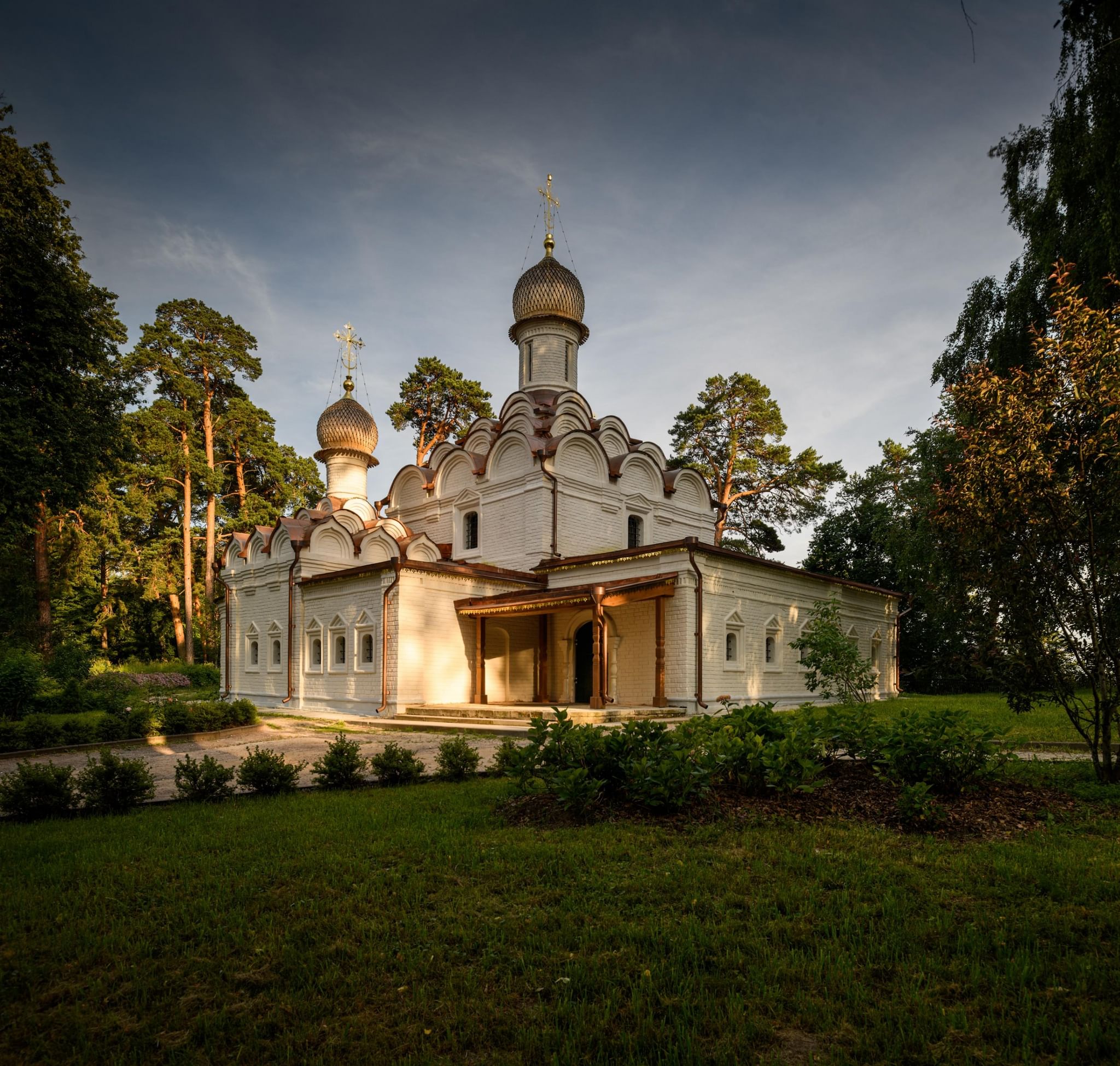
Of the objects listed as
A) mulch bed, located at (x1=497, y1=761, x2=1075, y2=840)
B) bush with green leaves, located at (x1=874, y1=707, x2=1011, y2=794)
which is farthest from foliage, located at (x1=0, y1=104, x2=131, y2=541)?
bush with green leaves, located at (x1=874, y1=707, x2=1011, y2=794)

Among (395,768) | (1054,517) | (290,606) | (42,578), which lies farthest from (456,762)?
(42,578)

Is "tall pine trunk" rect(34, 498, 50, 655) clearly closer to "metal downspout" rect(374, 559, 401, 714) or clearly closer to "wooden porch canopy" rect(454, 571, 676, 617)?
"metal downspout" rect(374, 559, 401, 714)

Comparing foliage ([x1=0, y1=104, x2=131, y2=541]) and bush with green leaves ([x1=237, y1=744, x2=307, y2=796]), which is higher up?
foliage ([x1=0, y1=104, x2=131, y2=541])

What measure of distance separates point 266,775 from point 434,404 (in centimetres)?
3187

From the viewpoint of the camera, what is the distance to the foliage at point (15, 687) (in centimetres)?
1288

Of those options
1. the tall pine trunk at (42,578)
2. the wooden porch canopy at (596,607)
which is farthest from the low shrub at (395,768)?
the tall pine trunk at (42,578)

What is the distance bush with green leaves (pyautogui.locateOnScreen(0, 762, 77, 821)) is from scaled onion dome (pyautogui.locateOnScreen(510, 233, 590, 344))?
20.6 meters

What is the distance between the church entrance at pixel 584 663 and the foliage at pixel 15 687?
38.2ft

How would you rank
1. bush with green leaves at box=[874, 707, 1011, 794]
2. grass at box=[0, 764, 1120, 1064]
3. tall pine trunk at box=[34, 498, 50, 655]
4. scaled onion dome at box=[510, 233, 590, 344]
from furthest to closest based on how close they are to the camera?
tall pine trunk at box=[34, 498, 50, 655]
scaled onion dome at box=[510, 233, 590, 344]
bush with green leaves at box=[874, 707, 1011, 794]
grass at box=[0, 764, 1120, 1064]

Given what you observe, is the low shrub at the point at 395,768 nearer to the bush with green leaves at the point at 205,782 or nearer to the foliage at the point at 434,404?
the bush with green leaves at the point at 205,782

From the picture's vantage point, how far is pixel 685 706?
1594 centimetres

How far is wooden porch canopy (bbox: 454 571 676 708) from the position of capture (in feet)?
52.0

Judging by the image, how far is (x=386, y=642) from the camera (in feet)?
58.1

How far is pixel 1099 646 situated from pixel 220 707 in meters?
13.5
